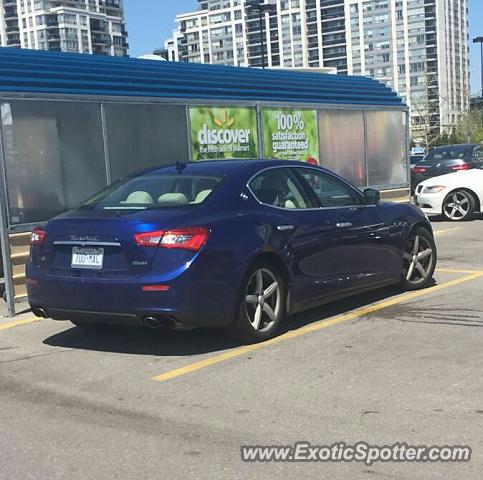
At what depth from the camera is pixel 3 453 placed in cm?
389

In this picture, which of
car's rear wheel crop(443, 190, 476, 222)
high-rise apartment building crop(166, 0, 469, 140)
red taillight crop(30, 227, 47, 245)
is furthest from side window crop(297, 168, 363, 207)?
high-rise apartment building crop(166, 0, 469, 140)

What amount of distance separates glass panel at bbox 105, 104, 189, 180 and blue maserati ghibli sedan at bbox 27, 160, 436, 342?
2.87 m

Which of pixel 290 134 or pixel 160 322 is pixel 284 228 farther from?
pixel 290 134

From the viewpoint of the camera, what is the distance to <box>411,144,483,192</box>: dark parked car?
18.6 m

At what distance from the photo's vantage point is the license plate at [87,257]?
17.9 ft

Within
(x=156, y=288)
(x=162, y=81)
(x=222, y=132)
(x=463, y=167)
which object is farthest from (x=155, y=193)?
(x=463, y=167)

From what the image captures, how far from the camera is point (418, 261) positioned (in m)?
7.79

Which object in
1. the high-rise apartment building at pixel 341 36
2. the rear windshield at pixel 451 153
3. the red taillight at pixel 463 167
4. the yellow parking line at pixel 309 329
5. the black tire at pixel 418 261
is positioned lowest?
the yellow parking line at pixel 309 329

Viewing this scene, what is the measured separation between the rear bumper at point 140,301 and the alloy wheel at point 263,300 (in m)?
0.30

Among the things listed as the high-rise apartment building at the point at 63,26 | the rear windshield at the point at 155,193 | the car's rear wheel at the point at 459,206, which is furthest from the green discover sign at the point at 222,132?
the high-rise apartment building at the point at 63,26

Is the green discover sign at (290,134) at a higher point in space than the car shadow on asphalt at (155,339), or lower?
higher

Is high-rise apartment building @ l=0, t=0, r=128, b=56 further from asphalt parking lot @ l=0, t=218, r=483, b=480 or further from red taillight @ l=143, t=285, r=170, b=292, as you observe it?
red taillight @ l=143, t=285, r=170, b=292

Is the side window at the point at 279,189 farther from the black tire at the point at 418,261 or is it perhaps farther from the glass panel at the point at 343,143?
the glass panel at the point at 343,143

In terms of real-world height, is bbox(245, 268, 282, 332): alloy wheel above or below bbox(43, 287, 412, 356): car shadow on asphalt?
above
